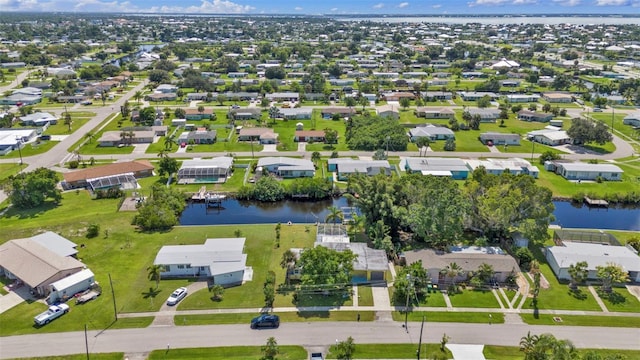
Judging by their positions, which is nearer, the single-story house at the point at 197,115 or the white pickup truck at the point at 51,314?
the white pickup truck at the point at 51,314

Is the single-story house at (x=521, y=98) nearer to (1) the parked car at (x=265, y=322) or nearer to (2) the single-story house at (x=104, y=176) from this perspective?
(2) the single-story house at (x=104, y=176)

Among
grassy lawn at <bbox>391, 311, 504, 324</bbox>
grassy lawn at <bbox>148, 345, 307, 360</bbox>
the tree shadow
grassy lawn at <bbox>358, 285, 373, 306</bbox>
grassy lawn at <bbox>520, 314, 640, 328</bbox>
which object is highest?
the tree shadow

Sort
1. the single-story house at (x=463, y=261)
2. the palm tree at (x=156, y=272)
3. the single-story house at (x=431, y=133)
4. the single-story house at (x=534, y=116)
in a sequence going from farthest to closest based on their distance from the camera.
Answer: the single-story house at (x=534, y=116) → the single-story house at (x=431, y=133) → the single-story house at (x=463, y=261) → the palm tree at (x=156, y=272)

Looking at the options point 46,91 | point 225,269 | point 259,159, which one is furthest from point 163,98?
point 225,269

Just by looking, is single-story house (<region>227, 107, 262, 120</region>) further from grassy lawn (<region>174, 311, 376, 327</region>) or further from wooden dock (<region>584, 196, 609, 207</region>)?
grassy lawn (<region>174, 311, 376, 327</region>)

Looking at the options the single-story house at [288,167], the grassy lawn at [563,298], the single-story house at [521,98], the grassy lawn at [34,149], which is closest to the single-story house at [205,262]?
the single-story house at [288,167]

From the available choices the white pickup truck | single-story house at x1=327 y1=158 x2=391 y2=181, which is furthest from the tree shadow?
single-story house at x1=327 y1=158 x2=391 y2=181

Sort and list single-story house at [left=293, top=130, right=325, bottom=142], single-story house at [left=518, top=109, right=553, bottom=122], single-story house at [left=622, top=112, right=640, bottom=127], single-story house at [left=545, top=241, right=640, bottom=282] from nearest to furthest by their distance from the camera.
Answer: single-story house at [left=545, top=241, right=640, bottom=282]
single-story house at [left=293, top=130, right=325, bottom=142]
single-story house at [left=622, top=112, right=640, bottom=127]
single-story house at [left=518, top=109, right=553, bottom=122]
